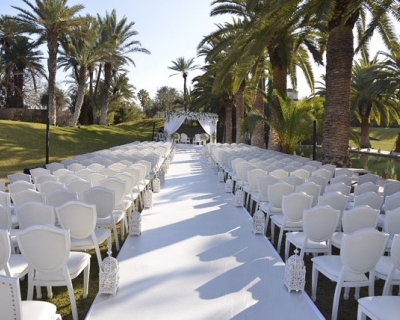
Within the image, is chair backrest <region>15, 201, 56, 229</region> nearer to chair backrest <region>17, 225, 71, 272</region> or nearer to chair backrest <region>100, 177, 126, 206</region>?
chair backrest <region>17, 225, 71, 272</region>

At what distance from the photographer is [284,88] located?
1912 cm

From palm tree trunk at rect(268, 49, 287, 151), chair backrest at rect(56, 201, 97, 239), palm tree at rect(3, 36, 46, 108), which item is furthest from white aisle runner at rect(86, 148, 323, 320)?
palm tree at rect(3, 36, 46, 108)

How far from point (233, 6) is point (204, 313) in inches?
699

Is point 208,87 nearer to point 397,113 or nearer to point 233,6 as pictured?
point 397,113

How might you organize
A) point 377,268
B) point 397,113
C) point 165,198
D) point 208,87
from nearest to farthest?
1. point 377,268
2. point 165,198
3. point 397,113
4. point 208,87

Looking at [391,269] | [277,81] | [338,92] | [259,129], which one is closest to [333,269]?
[391,269]

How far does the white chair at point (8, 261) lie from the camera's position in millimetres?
3359

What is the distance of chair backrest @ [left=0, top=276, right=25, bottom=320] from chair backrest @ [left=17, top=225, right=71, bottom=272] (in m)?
0.95

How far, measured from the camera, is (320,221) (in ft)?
15.5

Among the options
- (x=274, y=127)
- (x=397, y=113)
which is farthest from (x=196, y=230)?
(x=397, y=113)

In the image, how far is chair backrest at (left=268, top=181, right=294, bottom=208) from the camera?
261 inches

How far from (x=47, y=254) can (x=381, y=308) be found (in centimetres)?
280

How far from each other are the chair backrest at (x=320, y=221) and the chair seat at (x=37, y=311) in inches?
112

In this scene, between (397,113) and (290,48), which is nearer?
(290,48)
